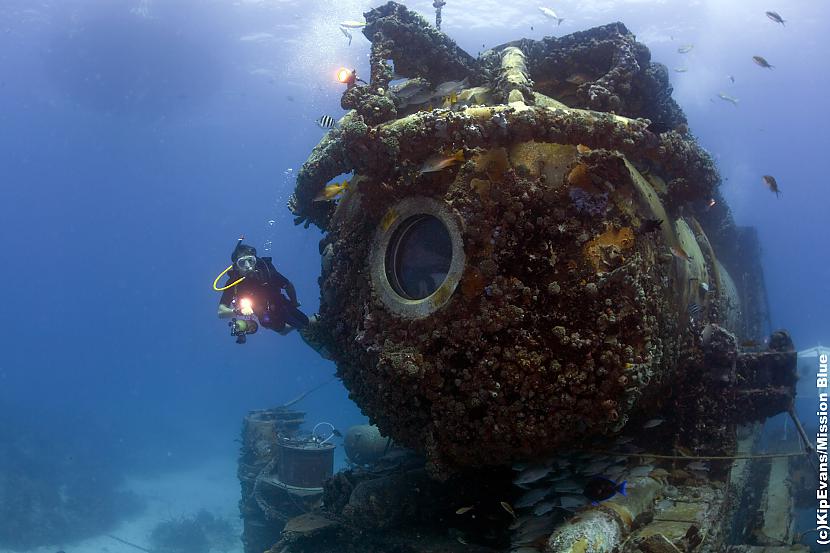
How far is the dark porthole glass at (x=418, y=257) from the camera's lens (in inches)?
214

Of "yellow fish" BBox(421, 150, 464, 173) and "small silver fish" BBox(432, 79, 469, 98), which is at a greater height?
"small silver fish" BBox(432, 79, 469, 98)

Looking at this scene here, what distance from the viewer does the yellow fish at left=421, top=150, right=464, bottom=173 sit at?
4.99 metres

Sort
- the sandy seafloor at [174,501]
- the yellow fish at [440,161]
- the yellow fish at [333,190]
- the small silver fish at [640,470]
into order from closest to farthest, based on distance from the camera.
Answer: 1. the small silver fish at [640,470]
2. the yellow fish at [440,161]
3. the yellow fish at [333,190]
4. the sandy seafloor at [174,501]

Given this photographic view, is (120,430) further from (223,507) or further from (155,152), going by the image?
(155,152)

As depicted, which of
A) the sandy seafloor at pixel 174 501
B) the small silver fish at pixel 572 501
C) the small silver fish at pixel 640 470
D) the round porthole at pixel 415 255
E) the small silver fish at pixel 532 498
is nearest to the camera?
the small silver fish at pixel 572 501

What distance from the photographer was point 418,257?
5668 millimetres

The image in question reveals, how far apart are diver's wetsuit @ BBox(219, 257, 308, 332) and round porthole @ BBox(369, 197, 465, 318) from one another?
2.77 meters

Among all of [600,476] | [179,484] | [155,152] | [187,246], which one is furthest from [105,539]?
[187,246]

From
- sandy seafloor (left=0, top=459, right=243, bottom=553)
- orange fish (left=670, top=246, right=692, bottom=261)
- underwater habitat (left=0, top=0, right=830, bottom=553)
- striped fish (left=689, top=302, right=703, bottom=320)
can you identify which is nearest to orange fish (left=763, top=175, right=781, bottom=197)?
underwater habitat (left=0, top=0, right=830, bottom=553)

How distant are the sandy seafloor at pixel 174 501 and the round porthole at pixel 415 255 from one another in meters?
21.8

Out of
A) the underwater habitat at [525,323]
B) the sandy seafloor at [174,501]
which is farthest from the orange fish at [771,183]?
the sandy seafloor at [174,501]

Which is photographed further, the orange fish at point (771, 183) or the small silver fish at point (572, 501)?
the orange fish at point (771, 183)

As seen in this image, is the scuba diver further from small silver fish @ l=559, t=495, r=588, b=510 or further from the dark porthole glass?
small silver fish @ l=559, t=495, r=588, b=510

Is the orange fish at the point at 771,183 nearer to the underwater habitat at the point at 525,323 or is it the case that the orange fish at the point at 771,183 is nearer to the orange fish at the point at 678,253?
the underwater habitat at the point at 525,323
